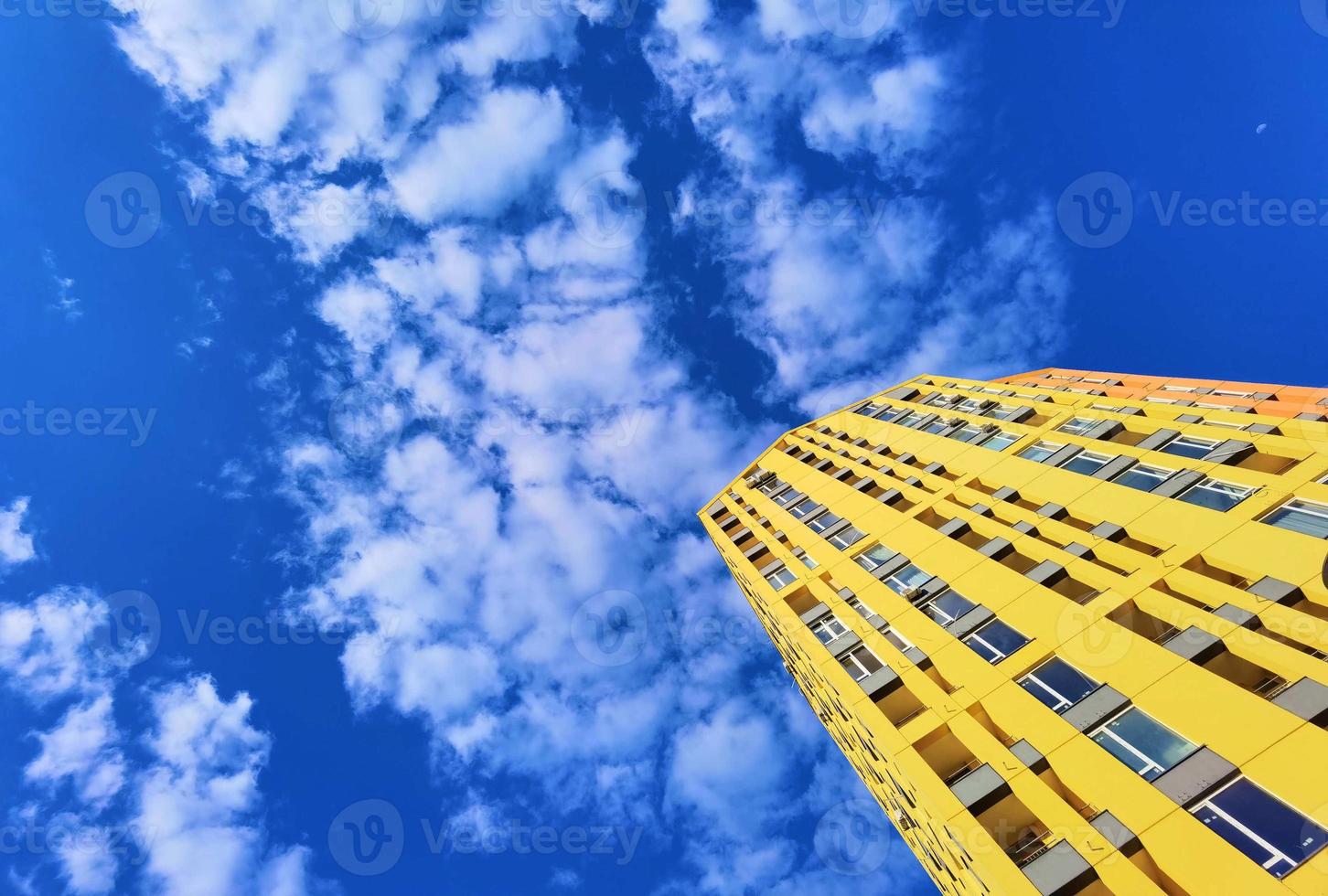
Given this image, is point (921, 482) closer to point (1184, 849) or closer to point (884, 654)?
point (884, 654)

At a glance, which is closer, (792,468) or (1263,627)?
(1263,627)

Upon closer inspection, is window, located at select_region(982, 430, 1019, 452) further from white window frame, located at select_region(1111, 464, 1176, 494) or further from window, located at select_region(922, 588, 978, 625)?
window, located at select_region(922, 588, 978, 625)

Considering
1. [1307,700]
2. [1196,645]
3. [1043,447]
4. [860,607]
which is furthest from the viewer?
[1043,447]

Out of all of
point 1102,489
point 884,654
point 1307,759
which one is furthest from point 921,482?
point 1307,759

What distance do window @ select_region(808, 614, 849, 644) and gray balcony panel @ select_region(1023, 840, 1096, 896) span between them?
39.8 feet

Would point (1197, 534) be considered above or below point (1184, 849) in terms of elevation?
above

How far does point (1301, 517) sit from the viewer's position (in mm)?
18641

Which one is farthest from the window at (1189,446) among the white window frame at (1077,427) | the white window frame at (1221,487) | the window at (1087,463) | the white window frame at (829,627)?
the white window frame at (829,627)

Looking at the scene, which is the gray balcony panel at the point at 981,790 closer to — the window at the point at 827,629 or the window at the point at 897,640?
the window at the point at 897,640

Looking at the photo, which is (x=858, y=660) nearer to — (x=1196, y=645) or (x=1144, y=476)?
(x=1196, y=645)

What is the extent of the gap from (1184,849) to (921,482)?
20.9m

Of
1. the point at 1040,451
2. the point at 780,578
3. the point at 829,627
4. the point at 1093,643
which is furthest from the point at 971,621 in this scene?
the point at 780,578

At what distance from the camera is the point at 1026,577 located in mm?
22078

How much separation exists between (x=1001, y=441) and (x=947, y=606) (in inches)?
487
